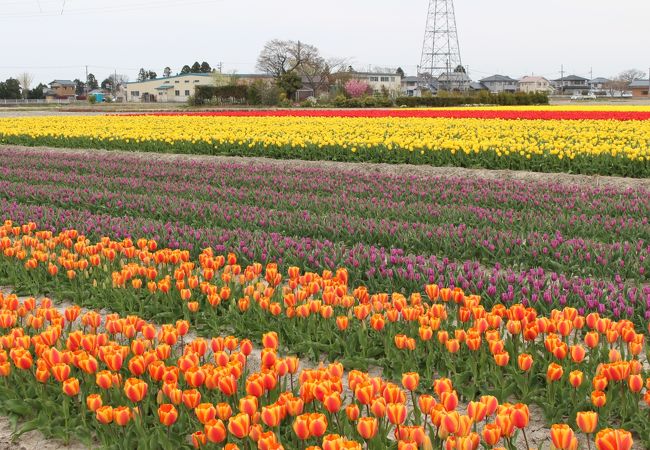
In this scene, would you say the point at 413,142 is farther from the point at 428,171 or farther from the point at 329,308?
the point at 329,308

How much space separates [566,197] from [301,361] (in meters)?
6.06

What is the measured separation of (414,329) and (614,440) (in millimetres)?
2129

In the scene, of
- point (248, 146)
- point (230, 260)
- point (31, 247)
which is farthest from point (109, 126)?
point (230, 260)

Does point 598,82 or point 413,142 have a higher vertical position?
point 598,82

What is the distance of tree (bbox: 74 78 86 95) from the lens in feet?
457

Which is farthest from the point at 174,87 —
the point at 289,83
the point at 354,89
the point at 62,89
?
the point at 289,83

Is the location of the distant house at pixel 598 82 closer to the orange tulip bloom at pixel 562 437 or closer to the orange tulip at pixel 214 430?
the orange tulip bloom at pixel 562 437

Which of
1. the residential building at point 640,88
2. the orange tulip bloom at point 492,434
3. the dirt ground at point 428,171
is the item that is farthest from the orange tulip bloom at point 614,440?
the residential building at point 640,88

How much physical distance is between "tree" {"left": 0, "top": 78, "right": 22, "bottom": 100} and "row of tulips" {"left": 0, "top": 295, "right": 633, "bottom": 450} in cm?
9825

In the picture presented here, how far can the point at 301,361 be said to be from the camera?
4.59 metres

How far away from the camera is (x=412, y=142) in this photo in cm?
1563

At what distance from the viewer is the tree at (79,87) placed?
139250 millimetres

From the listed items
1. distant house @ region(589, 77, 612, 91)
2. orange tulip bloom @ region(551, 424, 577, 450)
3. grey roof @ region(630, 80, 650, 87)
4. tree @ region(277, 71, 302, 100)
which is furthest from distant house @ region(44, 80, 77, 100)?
orange tulip bloom @ region(551, 424, 577, 450)

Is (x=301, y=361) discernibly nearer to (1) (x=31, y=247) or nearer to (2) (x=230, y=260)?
(2) (x=230, y=260)
